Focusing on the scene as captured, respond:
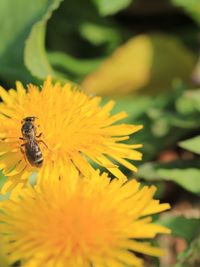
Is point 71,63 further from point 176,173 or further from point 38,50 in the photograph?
point 176,173

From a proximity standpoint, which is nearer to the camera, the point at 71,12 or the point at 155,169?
the point at 155,169

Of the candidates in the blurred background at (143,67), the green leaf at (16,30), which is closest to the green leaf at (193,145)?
the blurred background at (143,67)

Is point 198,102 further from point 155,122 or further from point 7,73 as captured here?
point 7,73

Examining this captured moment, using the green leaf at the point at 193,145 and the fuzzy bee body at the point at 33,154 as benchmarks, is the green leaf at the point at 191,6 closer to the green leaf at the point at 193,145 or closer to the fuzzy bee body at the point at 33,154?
the green leaf at the point at 193,145

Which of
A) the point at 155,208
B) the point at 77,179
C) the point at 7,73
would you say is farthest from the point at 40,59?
the point at 155,208

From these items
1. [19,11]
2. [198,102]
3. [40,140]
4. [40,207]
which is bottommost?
[40,207]
